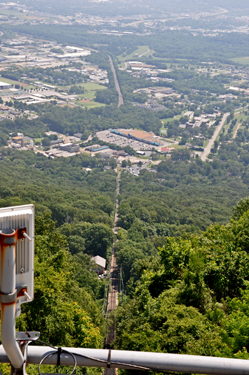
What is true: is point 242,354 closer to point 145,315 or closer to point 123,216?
point 145,315

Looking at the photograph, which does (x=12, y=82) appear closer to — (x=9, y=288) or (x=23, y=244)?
(x=23, y=244)

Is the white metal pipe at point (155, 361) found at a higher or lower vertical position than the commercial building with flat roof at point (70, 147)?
higher

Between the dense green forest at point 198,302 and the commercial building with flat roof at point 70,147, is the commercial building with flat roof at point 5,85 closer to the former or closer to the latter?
the commercial building with flat roof at point 70,147

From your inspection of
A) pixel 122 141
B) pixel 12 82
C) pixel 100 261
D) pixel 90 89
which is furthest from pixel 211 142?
pixel 100 261

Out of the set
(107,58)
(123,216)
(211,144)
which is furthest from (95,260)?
(107,58)

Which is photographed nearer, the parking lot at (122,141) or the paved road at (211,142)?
the parking lot at (122,141)

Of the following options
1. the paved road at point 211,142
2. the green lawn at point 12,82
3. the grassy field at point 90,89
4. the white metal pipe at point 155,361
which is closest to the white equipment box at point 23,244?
the white metal pipe at point 155,361
